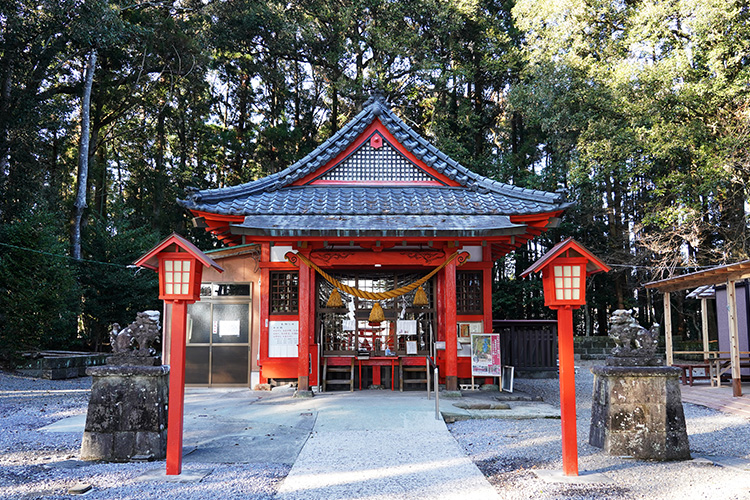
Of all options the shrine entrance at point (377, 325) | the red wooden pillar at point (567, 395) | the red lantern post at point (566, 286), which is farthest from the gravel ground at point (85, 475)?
the shrine entrance at point (377, 325)

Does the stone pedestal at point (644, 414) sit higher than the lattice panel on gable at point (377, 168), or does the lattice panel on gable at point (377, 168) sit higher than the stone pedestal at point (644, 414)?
the lattice panel on gable at point (377, 168)

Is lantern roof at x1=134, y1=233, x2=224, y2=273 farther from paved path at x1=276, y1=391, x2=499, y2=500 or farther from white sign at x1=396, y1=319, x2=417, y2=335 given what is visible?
white sign at x1=396, y1=319, x2=417, y2=335

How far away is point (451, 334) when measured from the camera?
417 inches

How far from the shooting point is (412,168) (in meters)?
12.3

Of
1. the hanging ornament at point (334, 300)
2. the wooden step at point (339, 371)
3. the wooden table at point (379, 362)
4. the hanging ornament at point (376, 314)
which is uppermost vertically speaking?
the hanging ornament at point (334, 300)

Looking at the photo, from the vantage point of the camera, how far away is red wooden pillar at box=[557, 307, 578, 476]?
18.2ft

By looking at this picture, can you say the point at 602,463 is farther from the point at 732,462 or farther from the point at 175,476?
the point at 175,476

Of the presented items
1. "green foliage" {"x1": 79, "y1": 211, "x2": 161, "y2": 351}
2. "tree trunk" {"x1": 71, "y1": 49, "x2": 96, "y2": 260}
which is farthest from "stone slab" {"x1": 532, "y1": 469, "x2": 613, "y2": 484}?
"tree trunk" {"x1": 71, "y1": 49, "x2": 96, "y2": 260}

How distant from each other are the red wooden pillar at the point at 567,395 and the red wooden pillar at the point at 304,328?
5.78 metres

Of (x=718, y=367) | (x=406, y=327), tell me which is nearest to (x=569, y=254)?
(x=406, y=327)

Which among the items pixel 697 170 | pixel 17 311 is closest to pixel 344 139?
pixel 17 311

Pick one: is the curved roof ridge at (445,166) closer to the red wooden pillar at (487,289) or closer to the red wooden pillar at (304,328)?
the red wooden pillar at (487,289)

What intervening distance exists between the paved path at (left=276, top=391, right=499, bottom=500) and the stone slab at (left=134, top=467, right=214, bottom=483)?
0.93 m

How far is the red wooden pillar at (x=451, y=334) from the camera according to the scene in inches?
415
